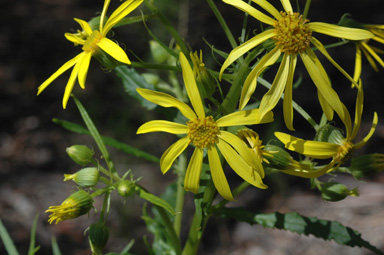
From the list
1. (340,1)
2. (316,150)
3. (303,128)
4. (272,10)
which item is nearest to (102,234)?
(316,150)

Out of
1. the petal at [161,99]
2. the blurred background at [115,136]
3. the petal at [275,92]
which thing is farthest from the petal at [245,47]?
the blurred background at [115,136]

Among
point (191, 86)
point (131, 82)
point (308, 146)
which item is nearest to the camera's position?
point (308, 146)

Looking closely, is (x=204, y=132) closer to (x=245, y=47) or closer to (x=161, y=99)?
(x=161, y=99)

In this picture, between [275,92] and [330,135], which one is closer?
[275,92]

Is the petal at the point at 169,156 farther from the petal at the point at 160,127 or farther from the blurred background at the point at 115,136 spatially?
the blurred background at the point at 115,136

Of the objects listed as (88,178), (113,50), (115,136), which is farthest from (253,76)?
(115,136)

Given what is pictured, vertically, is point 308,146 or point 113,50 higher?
point 113,50

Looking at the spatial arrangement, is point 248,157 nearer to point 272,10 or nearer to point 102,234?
point 272,10
